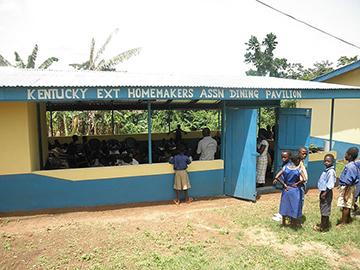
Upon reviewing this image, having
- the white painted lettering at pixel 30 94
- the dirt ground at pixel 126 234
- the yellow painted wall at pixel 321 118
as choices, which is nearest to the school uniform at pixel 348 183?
the dirt ground at pixel 126 234

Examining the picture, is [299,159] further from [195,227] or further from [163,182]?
[163,182]

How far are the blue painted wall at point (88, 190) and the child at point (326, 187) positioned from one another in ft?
9.31

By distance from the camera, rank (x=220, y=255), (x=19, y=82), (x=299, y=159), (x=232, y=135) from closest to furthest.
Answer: (x=220, y=255)
(x=299, y=159)
(x=19, y=82)
(x=232, y=135)

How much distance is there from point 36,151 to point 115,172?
2010 mm

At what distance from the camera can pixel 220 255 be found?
16.2 ft

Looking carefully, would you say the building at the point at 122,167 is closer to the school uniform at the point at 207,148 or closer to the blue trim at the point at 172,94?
the blue trim at the point at 172,94

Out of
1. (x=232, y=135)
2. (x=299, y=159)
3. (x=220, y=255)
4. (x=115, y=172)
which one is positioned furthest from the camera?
(x=232, y=135)

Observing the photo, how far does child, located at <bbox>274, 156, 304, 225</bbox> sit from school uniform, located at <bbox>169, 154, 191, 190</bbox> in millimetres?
2360

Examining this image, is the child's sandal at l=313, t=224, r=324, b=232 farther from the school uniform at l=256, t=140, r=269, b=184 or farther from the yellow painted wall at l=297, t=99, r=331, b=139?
the yellow painted wall at l=297, t=99, r=331, b=139

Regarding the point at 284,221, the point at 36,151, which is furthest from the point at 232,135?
the point at 36,151

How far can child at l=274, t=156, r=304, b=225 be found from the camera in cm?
584

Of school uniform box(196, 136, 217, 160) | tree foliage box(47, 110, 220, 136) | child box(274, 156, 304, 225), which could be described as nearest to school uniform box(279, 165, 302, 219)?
child box(274, 156, 304, 225)

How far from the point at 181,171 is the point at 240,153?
5.05 feet

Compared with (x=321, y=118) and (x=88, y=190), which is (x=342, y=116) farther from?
(x=88, y=190)
